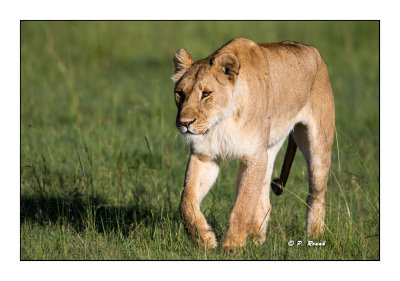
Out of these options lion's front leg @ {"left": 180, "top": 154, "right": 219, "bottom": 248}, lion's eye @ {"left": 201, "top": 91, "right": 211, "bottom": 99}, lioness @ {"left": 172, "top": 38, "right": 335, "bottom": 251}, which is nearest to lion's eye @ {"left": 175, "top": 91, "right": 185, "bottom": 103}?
lioness @ {"left": 172, "top": 38, "right": 335, "bottom": 251}

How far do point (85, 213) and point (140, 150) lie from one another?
1.87 m

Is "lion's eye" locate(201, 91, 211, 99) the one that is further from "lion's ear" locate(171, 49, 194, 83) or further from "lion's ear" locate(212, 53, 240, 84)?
"lion's ear" locate(171, 49, 194, 83)

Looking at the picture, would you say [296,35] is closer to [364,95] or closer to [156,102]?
[364,95]

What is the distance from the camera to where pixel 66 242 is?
547 cm

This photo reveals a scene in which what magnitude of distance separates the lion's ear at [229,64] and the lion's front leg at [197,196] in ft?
2.12

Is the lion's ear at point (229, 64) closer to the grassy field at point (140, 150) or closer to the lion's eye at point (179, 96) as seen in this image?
the lion's eye at point (179, 96)

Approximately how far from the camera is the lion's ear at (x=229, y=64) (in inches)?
195

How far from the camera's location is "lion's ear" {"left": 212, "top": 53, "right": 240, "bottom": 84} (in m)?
4.94

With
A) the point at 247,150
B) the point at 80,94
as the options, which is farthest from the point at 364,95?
the point at 247,150

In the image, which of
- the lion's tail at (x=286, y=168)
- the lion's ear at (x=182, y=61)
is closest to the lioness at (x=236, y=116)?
the lion's ear at (x=182, y=61)

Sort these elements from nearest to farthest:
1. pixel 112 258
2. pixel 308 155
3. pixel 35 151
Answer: pixel 112 258 < pixel 308 155 < pixel 35 151

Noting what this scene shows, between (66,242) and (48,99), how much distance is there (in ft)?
17.4

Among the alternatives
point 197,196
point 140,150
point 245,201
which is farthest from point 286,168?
point 140,150

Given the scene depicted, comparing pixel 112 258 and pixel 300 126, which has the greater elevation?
pixel 300 126
